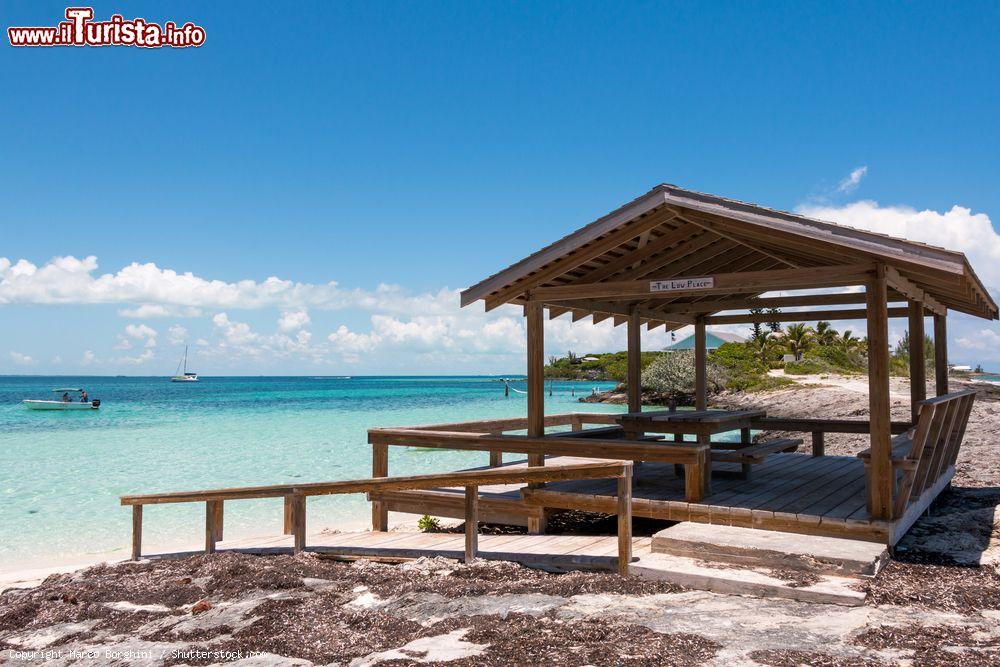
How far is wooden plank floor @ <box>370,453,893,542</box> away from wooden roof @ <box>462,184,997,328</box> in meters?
2.26

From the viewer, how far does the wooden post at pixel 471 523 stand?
250 inches

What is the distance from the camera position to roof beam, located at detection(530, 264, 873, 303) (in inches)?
260

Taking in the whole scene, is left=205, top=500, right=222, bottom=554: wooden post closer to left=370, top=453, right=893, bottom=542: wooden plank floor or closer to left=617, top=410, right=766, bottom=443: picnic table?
left=370, top=453, right=893, bottom=542: wooden plank floor

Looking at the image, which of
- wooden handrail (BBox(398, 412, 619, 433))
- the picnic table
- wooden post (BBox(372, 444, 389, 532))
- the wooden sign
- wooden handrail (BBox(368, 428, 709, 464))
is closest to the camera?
wooden handrail (BBox(368, 428, 709, 464))

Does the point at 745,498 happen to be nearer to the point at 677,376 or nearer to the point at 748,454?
the point at 748,454

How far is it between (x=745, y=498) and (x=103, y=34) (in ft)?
39.1

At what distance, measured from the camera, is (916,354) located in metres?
9.49

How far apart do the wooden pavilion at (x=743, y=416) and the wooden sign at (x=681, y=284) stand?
0.04 ft

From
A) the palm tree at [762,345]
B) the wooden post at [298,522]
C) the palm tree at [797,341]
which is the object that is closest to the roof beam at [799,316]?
the wooden post at [298,522]

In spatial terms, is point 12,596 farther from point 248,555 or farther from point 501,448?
point 501,448

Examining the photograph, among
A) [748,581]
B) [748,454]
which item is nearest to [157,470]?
[748,454]

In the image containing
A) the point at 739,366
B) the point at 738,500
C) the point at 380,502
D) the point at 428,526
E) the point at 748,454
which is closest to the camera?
the point at 738,500

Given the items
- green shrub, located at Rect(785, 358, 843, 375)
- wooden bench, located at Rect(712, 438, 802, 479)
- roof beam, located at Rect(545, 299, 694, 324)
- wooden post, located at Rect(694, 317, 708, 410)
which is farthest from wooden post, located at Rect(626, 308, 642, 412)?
green shrub, located at Rect(785, 358, 843, 375)

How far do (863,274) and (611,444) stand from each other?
2.90 metres
